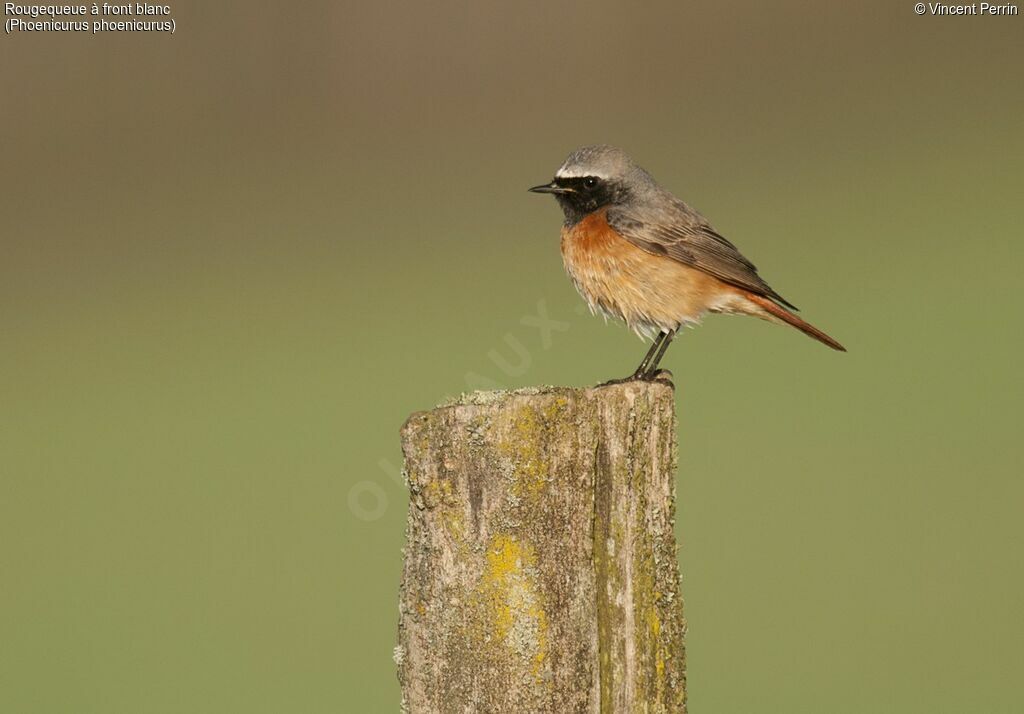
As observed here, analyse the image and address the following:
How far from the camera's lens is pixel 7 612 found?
11594mm

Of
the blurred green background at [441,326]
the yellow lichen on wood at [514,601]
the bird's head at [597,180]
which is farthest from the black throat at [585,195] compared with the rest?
the yellow lichen on wood at [514,601]

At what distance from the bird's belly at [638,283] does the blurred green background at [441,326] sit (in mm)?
3358

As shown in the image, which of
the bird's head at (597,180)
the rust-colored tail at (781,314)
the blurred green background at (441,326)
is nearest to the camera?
the rust-colored tail at (781,314)

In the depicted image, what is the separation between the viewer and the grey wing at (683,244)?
7.60m

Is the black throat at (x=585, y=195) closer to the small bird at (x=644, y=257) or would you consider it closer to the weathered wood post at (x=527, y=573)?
the small bird at (x=644, y=257)

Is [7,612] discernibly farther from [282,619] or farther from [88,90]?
[88,90]

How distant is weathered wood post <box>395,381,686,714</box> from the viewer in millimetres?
3885

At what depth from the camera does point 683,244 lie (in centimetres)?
765

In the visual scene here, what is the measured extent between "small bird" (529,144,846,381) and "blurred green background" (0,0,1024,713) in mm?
3375

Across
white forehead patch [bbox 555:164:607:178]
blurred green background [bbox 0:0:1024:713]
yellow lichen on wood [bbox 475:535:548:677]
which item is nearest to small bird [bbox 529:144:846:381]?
white forehead patch [bbox 555:164:607:178]

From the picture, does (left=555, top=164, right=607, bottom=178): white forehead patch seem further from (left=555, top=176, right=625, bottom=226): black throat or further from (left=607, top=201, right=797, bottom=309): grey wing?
(left=607, top=201, right=797, bottom=309): grey wing

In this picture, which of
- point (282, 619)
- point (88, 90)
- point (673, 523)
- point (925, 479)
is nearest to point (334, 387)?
point (282, 619)

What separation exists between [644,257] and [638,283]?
6.3 inches

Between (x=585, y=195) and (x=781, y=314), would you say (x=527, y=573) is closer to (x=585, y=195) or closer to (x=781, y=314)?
(x=781, y=314)
